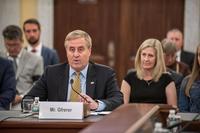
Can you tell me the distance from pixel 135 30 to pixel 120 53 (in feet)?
1.45

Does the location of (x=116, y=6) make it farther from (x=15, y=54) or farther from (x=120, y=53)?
(x=15, y=54)

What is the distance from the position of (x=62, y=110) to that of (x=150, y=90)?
1.76 m

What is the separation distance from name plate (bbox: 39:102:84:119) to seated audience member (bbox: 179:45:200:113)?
143cm

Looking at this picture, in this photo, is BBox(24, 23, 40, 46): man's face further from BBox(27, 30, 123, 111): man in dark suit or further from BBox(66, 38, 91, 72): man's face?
BBox(66, 38, 91, 72): man's face

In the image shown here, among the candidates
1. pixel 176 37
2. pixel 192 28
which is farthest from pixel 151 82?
pixel 192 28

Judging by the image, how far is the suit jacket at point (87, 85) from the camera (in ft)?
15.6

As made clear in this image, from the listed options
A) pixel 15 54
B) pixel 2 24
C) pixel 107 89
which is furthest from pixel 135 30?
pixel 107 89

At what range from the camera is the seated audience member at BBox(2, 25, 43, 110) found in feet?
21.6

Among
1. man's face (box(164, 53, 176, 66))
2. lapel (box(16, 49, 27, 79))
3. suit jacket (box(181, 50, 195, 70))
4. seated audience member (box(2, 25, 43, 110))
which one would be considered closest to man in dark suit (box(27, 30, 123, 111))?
man's face (box(164, 53, 176, 66))

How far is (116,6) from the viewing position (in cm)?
941

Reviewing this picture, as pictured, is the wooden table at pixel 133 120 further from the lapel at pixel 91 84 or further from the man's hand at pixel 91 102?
the lapel at pixel 91 84

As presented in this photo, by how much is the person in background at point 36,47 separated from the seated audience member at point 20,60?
1.55 feet

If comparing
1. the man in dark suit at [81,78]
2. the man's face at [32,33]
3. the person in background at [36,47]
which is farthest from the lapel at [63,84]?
the man's face at [32,33]

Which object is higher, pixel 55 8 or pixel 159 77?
pixel 55 8
